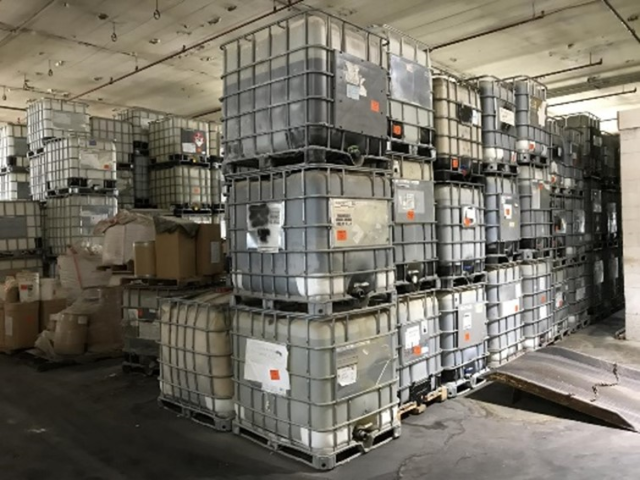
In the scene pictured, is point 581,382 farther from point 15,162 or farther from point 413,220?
point 15,162

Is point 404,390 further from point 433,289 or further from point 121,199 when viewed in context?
point 121,199

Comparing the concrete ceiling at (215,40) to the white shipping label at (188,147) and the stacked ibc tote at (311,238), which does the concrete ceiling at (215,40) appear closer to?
the white shipping label at (188,147)

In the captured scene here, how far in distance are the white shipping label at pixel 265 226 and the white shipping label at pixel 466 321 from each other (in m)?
2.78

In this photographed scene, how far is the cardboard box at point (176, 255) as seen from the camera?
21.4 ft

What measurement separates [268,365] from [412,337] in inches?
64.8

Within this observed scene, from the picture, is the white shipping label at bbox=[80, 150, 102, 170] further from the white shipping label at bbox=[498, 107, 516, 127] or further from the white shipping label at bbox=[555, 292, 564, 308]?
the white shipping label at bbox=[555, 292, 564, 308]

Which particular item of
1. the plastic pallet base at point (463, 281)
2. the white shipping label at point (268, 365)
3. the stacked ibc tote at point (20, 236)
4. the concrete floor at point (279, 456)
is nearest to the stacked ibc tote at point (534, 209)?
the plastic pallet base at point (463, 281)

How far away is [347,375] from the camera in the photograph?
176 inches

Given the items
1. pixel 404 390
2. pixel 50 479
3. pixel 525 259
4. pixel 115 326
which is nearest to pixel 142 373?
pixel 115 326

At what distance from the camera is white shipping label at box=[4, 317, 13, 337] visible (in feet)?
28.3

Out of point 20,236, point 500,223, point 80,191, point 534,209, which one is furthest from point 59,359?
point 534,209

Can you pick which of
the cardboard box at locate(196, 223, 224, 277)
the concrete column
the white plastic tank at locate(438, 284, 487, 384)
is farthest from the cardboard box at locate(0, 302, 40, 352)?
the concrete column

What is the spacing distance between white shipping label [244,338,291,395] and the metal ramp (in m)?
2.59

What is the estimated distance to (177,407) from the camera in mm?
5840
